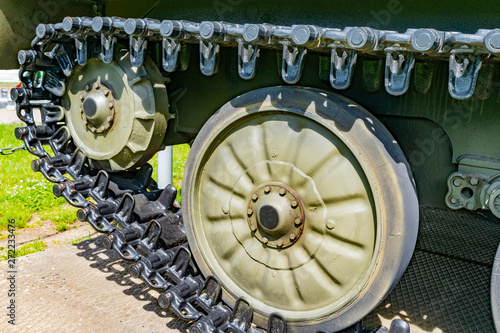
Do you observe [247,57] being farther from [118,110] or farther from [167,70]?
[118,110]

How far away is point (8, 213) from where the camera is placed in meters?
5.24

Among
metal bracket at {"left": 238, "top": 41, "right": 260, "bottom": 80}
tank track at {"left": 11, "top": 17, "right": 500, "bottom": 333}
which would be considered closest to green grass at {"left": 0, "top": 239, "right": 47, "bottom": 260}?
tank track at {"left": 11, "top": 17, "right": 500, "bottom": 333}

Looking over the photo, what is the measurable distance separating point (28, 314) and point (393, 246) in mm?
2265

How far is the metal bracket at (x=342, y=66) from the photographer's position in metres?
2.07

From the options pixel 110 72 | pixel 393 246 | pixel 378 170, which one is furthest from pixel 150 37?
pixel 393 246

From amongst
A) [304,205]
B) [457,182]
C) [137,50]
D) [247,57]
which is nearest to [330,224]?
[304,205]

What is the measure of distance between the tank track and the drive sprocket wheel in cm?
10

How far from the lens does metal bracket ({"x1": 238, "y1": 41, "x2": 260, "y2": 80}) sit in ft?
7.73

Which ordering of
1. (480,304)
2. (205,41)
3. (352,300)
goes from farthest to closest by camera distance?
(480,304) < (205,41) < (352,300)

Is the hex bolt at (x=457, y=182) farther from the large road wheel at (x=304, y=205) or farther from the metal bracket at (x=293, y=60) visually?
the metal bracket at (x=293, y=60)

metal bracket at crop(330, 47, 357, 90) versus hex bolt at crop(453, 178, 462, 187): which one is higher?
metal bracket at crop(330, 47, 357, 90)

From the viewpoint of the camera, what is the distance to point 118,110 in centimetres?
304

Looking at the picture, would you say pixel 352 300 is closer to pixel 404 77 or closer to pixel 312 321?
pixel 312 321

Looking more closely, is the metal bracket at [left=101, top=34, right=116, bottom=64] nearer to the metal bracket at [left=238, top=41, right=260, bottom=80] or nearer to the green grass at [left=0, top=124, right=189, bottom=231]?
Result: the metal bracket at [left=238, top=41, right=260, bottom=80]
